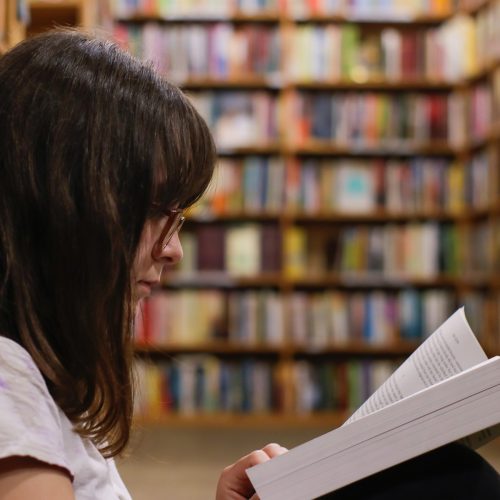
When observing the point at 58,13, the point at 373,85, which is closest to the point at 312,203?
the point at 373,85

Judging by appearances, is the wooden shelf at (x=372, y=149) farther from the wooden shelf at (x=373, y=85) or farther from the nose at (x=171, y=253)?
the nose at (x=171, y=253)

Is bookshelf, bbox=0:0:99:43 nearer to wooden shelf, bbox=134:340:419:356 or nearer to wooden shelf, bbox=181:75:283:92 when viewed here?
wooden shelf, bbox=181:75:283:92

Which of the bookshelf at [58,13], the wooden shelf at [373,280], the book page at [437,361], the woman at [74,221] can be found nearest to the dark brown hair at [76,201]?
the woman at [74,221]

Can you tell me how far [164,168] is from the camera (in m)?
0.77

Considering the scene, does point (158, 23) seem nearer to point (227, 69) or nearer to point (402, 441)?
point (227, 69)

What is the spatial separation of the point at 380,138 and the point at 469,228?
63 centimetres

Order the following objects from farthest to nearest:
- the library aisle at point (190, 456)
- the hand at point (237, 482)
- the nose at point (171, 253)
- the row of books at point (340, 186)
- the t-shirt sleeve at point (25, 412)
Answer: the row of books at point (340, 186) → the library aisle at point (190, 456) → the hand at point (237, 482) → the nose at point (171, 253) → the t-shirt sleeve at point (25, 412)

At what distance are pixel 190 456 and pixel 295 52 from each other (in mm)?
2050

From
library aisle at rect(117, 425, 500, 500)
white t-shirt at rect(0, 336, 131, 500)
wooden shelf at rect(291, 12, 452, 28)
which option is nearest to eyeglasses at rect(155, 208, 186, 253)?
white t-shirt at rect(0, 336, 131, 500)

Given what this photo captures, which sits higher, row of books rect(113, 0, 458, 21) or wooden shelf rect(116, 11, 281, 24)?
row of books rect(113, 0, 458, 21)

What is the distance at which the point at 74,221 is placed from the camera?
703 millimetres

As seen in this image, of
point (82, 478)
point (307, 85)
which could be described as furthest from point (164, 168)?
point (307, 85)

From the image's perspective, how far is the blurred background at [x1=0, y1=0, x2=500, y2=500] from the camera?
431 centimetres

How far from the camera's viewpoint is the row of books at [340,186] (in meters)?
4.35
